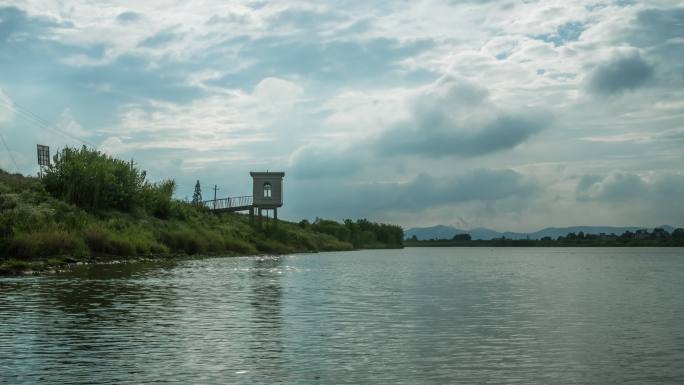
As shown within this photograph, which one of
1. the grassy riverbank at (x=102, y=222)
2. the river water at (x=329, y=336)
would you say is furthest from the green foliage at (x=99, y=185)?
the river water at (x=329, y=336)

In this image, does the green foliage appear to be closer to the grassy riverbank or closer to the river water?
the grassy riverbank

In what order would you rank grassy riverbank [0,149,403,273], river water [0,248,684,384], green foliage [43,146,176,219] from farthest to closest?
green foliage [43,146,176,219] < grassy riverbank [0,149,403,273] < river water [0,248,684,384]

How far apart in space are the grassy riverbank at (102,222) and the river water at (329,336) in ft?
52.6

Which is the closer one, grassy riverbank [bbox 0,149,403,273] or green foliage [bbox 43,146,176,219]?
grassy riverbank [bbox 0,149,403,273]

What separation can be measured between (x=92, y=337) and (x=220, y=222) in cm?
9137

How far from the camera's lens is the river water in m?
14.9

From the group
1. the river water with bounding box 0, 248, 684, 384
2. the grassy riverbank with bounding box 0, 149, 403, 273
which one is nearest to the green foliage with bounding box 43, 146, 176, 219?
the grassy riverbank with bounding box 0, 149, 403, 273

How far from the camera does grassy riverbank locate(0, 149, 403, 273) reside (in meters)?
51.1

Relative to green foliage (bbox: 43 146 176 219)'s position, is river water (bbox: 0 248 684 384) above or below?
below

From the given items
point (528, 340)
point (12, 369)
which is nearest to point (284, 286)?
point (528, 340)

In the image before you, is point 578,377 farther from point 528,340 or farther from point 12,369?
point 12,369

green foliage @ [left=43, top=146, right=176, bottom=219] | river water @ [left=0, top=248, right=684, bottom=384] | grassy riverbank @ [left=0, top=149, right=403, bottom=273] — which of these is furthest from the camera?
green foliage @ [left=43, top=146, right=176, bottom=219]

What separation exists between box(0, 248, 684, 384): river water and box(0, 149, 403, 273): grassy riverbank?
1603cm

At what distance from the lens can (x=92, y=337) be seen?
1927 centimetres
